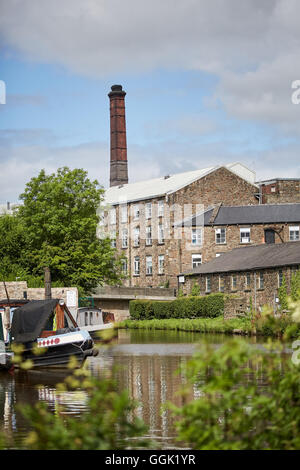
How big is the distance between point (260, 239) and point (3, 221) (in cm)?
2388

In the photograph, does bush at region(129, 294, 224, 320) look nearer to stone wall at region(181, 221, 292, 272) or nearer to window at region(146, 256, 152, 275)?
Result: stone wall at region(181, 221, 292, 272)

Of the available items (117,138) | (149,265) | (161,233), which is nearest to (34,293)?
(161,233)

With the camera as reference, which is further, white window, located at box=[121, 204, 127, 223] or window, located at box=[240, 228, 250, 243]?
white window, located at box=[121, 204, 127, 223]

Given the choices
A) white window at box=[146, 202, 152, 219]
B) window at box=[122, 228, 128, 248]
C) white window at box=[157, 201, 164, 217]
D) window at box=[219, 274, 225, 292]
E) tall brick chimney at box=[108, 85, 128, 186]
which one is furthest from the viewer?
tall brick chimney at box=[108, 85, 128, 186]

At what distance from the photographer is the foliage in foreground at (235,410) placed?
671 centimetres

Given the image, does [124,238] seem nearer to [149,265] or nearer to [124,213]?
[124,213]

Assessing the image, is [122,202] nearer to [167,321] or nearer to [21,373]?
[167,321]

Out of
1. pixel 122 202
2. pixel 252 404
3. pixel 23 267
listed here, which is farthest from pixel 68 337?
pixel 122 202

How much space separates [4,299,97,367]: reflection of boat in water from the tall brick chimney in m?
61.4

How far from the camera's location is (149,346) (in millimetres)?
39000

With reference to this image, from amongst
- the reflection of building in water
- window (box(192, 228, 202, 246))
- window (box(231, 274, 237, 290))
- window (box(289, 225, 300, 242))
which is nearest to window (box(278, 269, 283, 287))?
window (box(231, 274, 237, 290))

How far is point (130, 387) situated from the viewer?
22.0 m

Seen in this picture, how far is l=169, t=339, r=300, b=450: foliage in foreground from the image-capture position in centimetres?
671

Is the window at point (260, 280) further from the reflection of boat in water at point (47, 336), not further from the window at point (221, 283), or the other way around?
the reflection of boat in water at point (47, 336)
